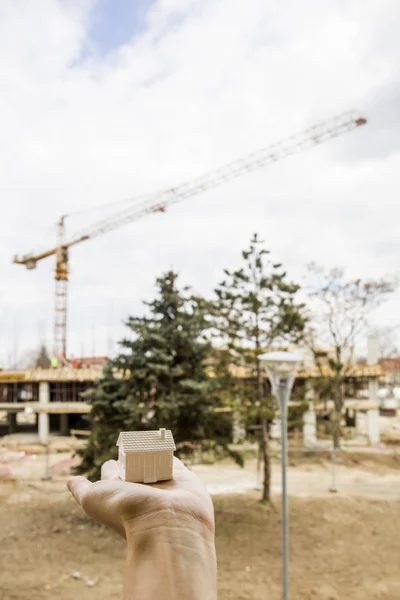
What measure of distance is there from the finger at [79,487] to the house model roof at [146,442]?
0.40 feet

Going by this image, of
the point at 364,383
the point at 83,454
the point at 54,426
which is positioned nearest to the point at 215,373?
the point at 83,454

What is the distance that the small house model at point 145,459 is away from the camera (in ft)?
3.76

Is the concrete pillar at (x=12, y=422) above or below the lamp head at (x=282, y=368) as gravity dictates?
below

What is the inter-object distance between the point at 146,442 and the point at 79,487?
0.63ft

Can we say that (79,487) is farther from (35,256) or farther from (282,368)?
(35,256)

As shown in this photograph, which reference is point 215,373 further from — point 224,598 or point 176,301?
point 224,598

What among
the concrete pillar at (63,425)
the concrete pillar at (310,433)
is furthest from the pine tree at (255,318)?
the concrete pillar at (63,425)

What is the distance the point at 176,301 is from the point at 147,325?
21.3 inches

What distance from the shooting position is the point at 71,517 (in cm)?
682

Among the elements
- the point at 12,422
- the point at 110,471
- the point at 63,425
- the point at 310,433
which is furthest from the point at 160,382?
the point at 12,422

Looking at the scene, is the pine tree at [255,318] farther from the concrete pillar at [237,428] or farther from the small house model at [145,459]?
the small house model at [145,459]

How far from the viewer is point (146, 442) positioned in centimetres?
121

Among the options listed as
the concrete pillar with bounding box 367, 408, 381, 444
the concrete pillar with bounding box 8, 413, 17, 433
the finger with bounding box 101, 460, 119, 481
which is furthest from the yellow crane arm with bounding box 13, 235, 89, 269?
the finger with bounding box 101, 460, 119, 481

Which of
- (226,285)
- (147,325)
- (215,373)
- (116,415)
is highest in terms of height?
(226,285)
